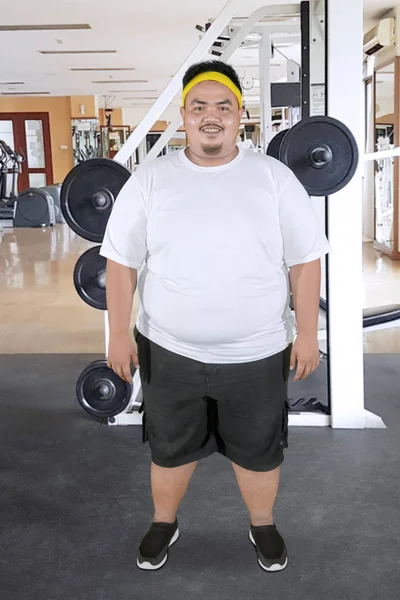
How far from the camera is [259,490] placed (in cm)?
172

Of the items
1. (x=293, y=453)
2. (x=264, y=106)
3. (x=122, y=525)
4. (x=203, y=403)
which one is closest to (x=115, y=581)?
(x=122, y=525)

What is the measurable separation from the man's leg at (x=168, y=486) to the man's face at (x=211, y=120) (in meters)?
0.79

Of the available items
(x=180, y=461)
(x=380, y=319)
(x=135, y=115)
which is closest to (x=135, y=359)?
(x=180, y=461)

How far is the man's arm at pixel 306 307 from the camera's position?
1608 mm

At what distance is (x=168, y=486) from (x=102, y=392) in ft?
3.56

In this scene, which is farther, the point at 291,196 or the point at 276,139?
the point at 276,139

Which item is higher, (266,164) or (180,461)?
(266,164)

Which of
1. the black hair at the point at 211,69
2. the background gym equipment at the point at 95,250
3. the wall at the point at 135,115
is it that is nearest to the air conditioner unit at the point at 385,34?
the background gym equipment at the point at 95,250

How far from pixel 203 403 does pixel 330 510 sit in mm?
681

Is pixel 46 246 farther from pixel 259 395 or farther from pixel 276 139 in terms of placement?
pixel 259 395

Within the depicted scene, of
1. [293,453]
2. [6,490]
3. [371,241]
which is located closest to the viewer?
[6,490]

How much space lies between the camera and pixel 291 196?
153 cm

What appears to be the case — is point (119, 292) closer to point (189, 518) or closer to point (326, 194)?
point (189, 518)

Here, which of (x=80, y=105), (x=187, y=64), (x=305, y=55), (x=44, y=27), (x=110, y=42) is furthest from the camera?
(x=80, y=105)
